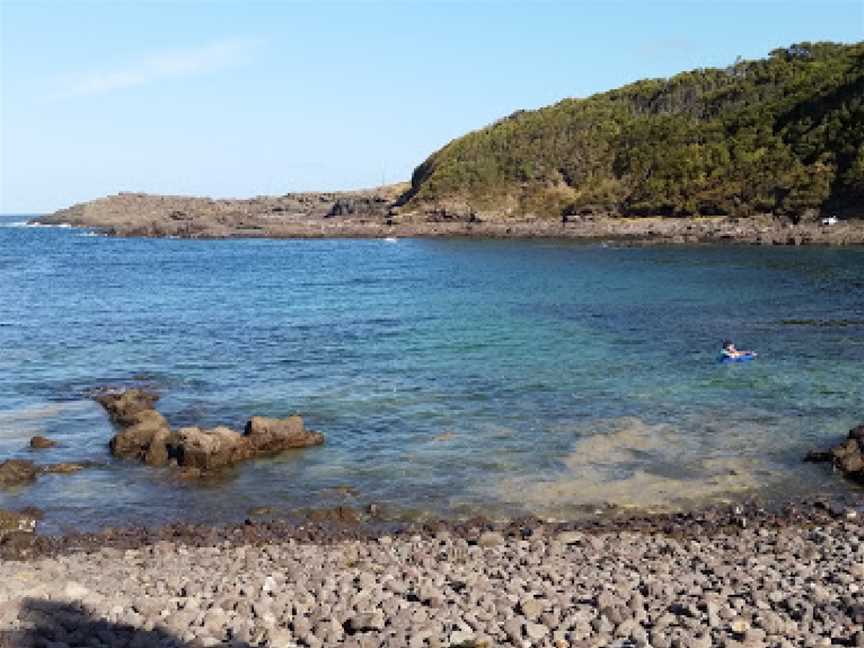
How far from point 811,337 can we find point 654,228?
71.3m

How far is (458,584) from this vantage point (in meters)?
12.4

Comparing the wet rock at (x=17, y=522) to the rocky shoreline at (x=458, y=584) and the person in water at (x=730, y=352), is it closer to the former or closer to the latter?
the rocky shoreline at (x=458, y=584)

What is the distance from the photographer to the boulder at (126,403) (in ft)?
82.9

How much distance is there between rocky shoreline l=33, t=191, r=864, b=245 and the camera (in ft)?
306

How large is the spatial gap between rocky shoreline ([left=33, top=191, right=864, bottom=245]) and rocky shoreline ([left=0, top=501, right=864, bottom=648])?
262 ft

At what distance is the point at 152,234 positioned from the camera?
14325 centimetres

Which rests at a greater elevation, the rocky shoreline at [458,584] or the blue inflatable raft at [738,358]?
the rocky shoreline at [458,584]

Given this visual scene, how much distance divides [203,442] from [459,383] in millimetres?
11053

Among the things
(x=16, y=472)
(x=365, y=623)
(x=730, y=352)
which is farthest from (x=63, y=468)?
(x=730, y=352)

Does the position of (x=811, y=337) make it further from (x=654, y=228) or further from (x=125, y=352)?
(x=654, y=228)

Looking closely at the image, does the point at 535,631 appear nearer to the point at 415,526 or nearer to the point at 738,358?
the point at 415,526

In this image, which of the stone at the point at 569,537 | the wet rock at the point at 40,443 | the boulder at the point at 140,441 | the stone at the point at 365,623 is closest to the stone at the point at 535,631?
the stone at the point at 365,623

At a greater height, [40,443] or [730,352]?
[40,443]

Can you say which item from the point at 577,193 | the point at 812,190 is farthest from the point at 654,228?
the point at 577,193
